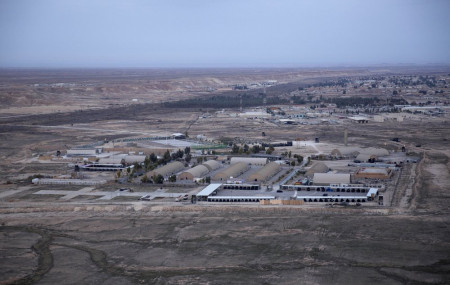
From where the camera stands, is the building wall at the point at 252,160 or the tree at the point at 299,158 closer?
the building wall at the point at 252,160

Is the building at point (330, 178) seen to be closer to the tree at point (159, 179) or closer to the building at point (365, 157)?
the building at point (365, 157)

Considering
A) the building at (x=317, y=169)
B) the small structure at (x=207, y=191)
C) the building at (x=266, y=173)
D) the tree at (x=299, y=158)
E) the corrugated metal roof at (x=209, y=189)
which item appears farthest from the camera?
the tree at (x=299, y=158)

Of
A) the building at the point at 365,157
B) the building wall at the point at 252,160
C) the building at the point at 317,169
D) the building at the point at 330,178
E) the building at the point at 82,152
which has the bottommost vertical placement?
the building at the point at 82,152

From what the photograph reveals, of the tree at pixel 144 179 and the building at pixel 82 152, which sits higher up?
the tree at pixel 144 179

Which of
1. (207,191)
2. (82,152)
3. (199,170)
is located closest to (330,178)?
(207,191)

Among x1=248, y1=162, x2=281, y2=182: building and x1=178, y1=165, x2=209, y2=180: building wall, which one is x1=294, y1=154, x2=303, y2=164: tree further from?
x1=178, y1=165, x2=209, y2=180: building wall

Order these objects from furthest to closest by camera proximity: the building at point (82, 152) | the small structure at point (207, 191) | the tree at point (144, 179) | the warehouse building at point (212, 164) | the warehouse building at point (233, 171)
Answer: the building at point (82, 152) → the warehouse building at point (212, 164) → the warehouse building at point (233, 171) → the tree at point (144, 179) → the small structure at point (207, 191)

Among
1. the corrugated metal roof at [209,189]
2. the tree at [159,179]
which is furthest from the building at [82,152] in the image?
the corrugated metal roof at [209,189]
